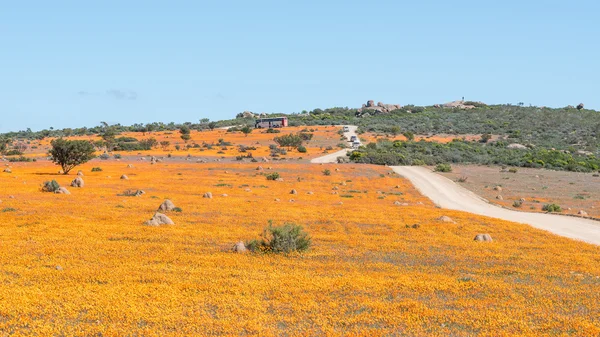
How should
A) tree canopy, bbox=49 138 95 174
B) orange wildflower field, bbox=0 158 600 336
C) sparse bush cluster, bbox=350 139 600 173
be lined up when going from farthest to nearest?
sparse bush cluster, bbox=350 139 600 173 → tree canopy, bbox=49 138 95 174 → orange wildflower field, bbox=0 158 600 336

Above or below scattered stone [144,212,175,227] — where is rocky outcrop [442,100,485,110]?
above

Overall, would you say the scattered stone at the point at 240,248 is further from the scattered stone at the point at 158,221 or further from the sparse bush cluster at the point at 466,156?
the sparse bush cluster at the point at 466,156

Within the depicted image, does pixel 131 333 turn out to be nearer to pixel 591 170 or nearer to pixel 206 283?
pixel 206 283

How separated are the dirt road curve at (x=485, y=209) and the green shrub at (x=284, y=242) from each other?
14.1 m

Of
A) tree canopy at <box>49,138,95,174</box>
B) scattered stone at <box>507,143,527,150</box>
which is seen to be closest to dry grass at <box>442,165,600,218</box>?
scattered stone at <box>507,143,527,150</box>

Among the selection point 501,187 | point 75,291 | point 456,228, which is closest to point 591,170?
point 501,187

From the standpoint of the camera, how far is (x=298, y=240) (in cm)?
1867

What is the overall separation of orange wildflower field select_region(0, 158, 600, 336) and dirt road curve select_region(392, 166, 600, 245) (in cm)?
253

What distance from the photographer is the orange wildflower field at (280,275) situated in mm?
11031

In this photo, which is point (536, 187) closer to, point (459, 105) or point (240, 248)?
point (240, 248)

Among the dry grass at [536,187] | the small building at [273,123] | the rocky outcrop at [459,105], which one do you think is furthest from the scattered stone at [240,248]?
the rocky outcrop at [459,105]

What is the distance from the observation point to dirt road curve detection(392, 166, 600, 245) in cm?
2736

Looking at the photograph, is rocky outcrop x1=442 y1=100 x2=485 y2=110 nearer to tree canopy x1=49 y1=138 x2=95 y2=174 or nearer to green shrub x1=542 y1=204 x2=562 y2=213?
green shrub x1=542 y1=204 x2=562 y2=213

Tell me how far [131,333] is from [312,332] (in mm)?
3513
